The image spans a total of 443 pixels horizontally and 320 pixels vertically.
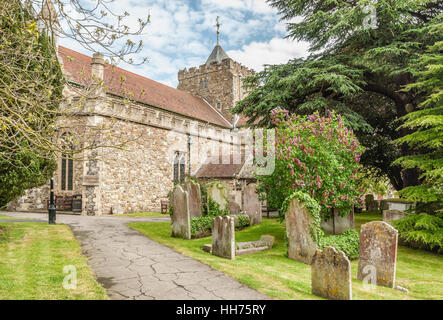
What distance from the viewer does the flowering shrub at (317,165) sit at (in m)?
8.61

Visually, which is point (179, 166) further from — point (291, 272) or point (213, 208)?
point (291, 272)

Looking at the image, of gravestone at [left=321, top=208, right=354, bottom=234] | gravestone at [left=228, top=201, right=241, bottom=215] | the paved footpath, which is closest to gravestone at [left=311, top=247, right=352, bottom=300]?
the paved footpath

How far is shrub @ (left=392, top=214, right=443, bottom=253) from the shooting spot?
7886mm

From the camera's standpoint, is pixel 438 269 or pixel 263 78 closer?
pixel 438 269

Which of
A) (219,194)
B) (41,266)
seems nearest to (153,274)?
(41,266)

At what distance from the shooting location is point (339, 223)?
31.3 ft

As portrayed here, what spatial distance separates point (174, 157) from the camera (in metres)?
22.0

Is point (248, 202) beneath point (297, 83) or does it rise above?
beneath

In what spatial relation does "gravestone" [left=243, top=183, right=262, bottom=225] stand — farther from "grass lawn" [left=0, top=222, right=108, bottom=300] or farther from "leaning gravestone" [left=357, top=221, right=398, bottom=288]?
"leaning gravestone" [left=357, top=221, right=398, bottom=288]

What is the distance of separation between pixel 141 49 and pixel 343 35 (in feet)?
34.1

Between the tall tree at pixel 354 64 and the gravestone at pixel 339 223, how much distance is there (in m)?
3.22
